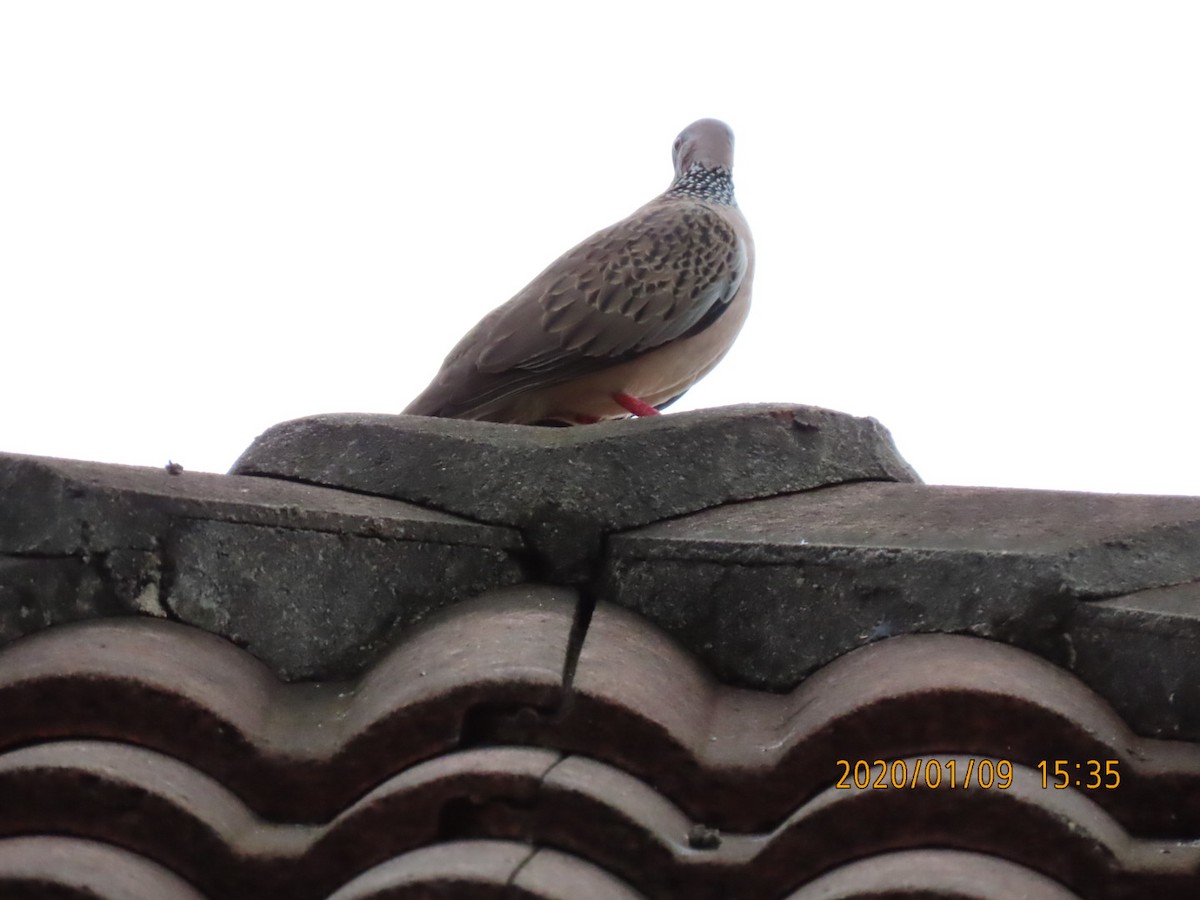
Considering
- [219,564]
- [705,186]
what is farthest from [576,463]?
[705,186]

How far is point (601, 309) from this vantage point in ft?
15.4

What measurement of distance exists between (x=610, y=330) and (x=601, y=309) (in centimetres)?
9

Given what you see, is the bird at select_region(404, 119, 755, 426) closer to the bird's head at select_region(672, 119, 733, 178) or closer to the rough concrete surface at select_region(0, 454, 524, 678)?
the bird's head at select_region(672, 119, 733, 178)

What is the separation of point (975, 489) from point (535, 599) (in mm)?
774

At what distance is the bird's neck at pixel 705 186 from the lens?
5.81 m

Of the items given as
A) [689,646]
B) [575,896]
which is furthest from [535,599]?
[575,896]

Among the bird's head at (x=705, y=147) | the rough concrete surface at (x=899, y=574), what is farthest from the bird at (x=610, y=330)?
the rough concrete surface at (x=899, y=574)

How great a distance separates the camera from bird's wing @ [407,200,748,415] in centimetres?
449

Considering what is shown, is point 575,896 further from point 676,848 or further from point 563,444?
point 563,444

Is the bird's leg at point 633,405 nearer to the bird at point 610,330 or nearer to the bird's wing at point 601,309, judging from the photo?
the bird at point 610,330

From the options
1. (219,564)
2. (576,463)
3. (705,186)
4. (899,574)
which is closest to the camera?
(899,574)
